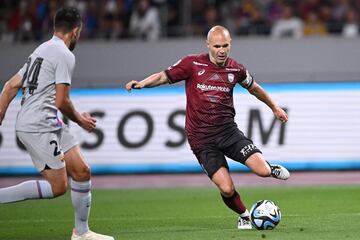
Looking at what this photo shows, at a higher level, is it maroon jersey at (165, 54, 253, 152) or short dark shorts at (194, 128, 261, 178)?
maroon jersey at (165, 54, 253, 152)

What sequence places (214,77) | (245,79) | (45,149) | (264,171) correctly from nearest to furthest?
(45,149)
(264,171)
(214,77)
(245,79)

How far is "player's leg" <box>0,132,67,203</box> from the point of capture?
9.49 meters

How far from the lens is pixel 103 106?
63.8ft

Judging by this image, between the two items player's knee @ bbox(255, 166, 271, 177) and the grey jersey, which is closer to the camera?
the grey jersey

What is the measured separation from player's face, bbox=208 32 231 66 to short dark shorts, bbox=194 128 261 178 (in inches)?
37.1

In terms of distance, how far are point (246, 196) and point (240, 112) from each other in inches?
149

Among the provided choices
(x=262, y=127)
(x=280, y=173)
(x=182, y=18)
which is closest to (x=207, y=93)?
(x=280, y=173)

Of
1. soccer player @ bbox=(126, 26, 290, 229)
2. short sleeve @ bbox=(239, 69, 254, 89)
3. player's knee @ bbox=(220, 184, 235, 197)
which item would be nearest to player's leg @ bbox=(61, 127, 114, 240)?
soccer player @ bbox=(126, 26, 290, 229)

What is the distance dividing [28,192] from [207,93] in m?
2.71

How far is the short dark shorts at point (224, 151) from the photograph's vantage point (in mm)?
A: 10961

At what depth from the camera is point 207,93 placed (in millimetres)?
11109

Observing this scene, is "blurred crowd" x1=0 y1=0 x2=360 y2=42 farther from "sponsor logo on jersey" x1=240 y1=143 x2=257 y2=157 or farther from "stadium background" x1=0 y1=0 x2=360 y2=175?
"sponsor logo on jersey" x1=240 y1=143 x2=257 y2=157

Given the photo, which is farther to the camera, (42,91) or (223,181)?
(223,181)

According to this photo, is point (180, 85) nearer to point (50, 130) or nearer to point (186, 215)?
point (186, 215)
